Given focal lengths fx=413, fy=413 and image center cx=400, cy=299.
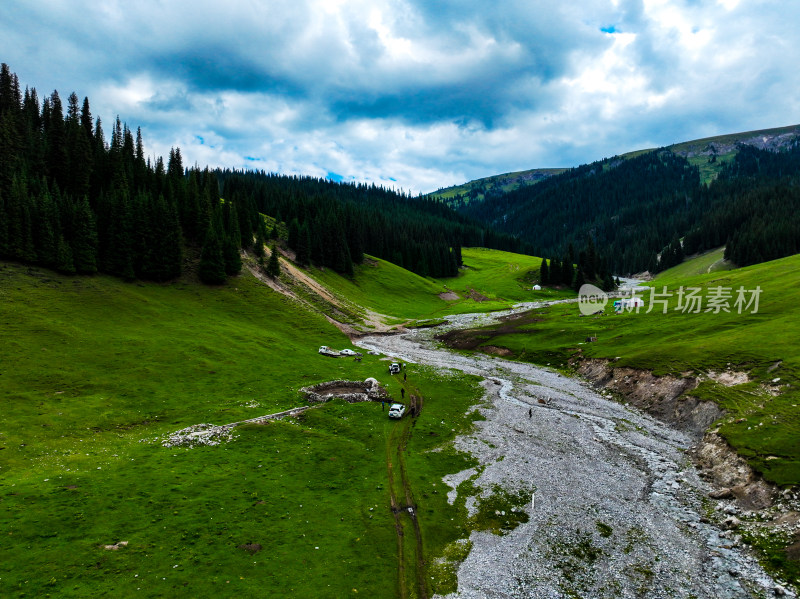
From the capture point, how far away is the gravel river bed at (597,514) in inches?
968

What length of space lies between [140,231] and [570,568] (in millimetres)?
105468

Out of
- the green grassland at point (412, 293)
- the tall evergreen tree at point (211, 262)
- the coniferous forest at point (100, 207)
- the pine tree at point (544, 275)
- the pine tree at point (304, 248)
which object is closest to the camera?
the coniferous forest at point (100, 207)

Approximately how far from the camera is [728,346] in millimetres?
59375

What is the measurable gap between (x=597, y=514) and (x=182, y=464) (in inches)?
1397

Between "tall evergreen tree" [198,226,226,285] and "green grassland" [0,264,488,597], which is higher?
"tall evergreen tree" [198,226,226,285]

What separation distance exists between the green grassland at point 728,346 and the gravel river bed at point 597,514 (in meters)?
6.51

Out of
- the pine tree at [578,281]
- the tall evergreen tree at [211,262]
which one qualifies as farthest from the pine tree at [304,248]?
the pine tree at [578,281]

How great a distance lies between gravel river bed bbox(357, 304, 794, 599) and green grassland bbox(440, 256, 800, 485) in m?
6.51

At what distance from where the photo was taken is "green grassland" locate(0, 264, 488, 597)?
24.0 m

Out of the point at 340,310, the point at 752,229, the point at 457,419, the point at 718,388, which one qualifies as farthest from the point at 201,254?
the point at 752,229

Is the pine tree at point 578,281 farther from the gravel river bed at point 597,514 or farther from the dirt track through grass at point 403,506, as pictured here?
the dirt track through grass at point 403,506

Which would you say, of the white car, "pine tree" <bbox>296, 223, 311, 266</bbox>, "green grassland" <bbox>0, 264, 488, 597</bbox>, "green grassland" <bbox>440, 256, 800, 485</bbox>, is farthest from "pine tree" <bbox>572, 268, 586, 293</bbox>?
the white car

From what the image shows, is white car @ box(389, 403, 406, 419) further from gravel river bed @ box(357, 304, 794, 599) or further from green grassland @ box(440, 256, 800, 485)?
green grassland @ box(440, 256, 800, 485)

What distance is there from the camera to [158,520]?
28.4 meters
